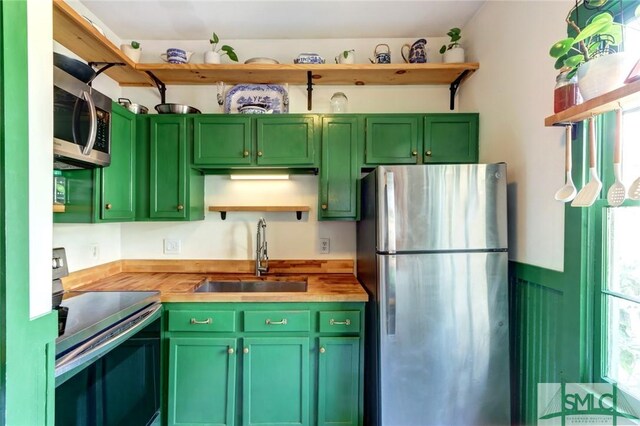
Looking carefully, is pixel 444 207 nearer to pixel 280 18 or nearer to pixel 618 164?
pixel 618 164

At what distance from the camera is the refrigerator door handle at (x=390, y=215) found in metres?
1.48

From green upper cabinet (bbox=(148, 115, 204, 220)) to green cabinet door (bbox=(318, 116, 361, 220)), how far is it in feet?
3.19

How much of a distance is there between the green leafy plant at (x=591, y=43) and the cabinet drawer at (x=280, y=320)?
1663mm

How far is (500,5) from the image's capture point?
171 cm

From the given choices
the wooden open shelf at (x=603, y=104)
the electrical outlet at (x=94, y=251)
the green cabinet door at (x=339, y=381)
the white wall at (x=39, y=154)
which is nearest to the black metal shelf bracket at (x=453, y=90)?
the wooden open shelf at (x=603, y=104)

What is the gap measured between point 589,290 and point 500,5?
5.53 ft

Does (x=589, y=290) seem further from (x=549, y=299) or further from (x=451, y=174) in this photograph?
(x=451, y=174)

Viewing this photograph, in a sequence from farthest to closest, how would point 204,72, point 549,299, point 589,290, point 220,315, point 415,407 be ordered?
point 204,72 < point 220,315 < point 415,407 < point 549,299 < point 589,290

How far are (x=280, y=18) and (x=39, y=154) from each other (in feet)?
5.99

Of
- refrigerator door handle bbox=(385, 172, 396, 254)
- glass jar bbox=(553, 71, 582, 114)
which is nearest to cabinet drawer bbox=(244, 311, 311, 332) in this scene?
refrigerator door handle bbox=(385, 172, 396, 254)

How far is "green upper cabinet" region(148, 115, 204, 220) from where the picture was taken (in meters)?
1.97

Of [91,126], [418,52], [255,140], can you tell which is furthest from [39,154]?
[418,52]

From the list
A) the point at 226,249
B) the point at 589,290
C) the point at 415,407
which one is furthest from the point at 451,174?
the point at 226,249

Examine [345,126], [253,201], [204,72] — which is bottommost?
[253,201]
